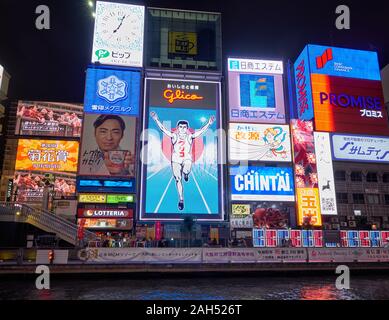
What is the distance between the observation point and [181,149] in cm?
4641

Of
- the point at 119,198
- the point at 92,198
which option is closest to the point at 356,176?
the point at 119,198

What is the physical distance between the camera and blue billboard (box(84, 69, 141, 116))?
46812 millimetres

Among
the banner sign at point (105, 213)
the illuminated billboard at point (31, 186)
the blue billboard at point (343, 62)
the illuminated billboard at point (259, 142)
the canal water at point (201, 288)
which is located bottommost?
the canal water at point (201, 288)

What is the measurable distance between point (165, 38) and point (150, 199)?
26225mm

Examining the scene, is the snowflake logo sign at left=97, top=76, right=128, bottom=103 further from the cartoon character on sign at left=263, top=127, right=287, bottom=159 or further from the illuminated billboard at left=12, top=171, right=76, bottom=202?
the cartoon character on sign at left=263, top=127, right=287, bottom=159

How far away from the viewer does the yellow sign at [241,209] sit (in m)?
44.5

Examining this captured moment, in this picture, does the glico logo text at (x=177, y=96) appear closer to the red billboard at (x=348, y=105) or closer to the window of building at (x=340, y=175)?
the red billboard at (x=348, y=105)

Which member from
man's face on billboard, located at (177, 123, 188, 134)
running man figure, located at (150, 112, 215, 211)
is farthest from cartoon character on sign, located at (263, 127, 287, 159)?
man's face on billboard, located at (177, 123, 188, 134)

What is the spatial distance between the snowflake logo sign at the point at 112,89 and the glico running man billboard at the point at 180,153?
3412 mm

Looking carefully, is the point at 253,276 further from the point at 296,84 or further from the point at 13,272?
the point at 296,84

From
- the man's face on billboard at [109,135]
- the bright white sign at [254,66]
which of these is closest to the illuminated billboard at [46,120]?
the man's face on billboard at [109,135]

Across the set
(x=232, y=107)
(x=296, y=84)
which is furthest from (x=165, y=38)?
(x=296, y=84)

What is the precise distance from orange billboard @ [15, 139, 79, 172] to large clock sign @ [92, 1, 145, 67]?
19111mm
